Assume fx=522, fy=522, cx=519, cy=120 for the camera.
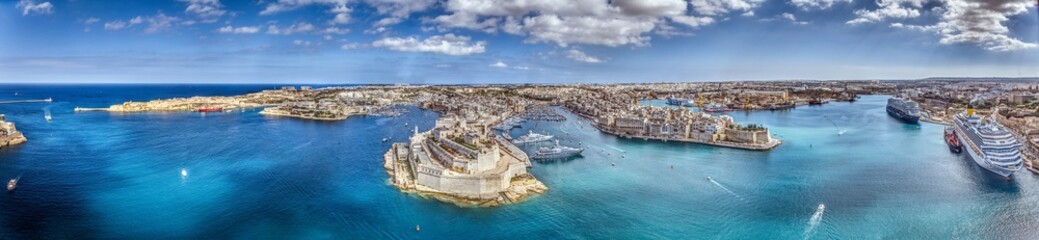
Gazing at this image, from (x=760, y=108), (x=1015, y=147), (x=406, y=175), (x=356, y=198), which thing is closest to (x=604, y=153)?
(x=406, y=175)

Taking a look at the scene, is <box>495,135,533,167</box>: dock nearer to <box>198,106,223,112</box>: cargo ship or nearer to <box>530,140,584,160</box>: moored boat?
<box>530,140,584,160</box>: moored boat

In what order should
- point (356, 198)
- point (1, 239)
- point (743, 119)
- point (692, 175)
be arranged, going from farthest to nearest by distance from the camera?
point (743, 119)
point (692, 175)
point (356, 198)
point (1, 239)

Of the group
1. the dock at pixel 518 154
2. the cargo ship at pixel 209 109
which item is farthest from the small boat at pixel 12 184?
the cargo ship at pixel 209 109

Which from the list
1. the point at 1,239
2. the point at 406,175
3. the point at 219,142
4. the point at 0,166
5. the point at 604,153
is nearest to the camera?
the point at 1,239

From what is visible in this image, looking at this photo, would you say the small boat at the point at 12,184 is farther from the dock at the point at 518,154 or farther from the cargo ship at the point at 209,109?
the cargo ship at the point at 209,109

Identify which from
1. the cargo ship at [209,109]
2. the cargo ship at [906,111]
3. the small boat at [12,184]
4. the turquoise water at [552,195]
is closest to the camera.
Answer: the turquoise water at [552,195]

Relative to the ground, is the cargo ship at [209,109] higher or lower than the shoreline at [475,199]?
higher

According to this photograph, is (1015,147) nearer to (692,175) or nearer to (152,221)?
(692,175)
